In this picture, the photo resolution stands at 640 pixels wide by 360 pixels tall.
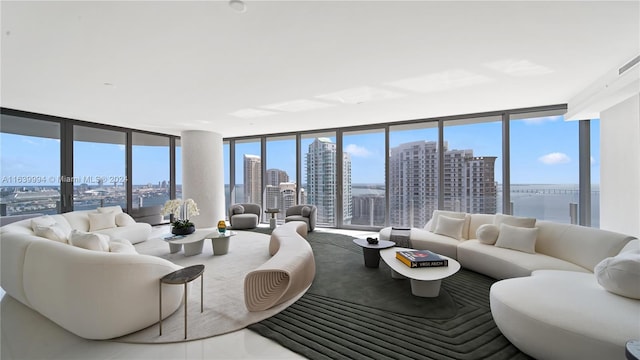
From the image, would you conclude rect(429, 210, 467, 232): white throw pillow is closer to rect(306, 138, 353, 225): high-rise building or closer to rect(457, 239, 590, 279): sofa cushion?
rect(457, 239, 590, 279): sofa cushion

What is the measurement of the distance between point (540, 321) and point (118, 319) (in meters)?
3.23

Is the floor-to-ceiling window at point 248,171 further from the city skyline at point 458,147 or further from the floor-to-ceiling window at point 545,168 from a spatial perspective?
the floor-to-ceiling window at point 545,168

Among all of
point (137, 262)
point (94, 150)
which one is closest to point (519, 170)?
point (137, 262)

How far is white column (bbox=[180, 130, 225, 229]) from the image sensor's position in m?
6.91

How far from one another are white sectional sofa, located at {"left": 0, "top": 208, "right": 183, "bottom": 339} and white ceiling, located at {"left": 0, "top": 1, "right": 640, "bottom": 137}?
204 centimetres

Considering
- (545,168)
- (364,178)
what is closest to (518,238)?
(545,168)

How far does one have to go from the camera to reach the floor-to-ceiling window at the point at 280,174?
7.48 meters

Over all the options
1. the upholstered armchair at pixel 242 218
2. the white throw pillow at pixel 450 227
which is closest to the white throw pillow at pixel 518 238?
the white throw pillow at pixel 450 227

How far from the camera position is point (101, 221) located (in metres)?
4.86

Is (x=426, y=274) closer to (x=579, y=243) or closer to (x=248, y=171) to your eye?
(x=579, y=243)

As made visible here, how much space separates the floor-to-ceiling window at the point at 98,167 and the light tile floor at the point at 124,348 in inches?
191

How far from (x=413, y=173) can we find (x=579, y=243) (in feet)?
11.1

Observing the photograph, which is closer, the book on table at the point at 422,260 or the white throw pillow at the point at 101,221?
the book on table at the point at 422,260

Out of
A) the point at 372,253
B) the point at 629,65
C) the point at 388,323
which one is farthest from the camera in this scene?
the point at 372,253
